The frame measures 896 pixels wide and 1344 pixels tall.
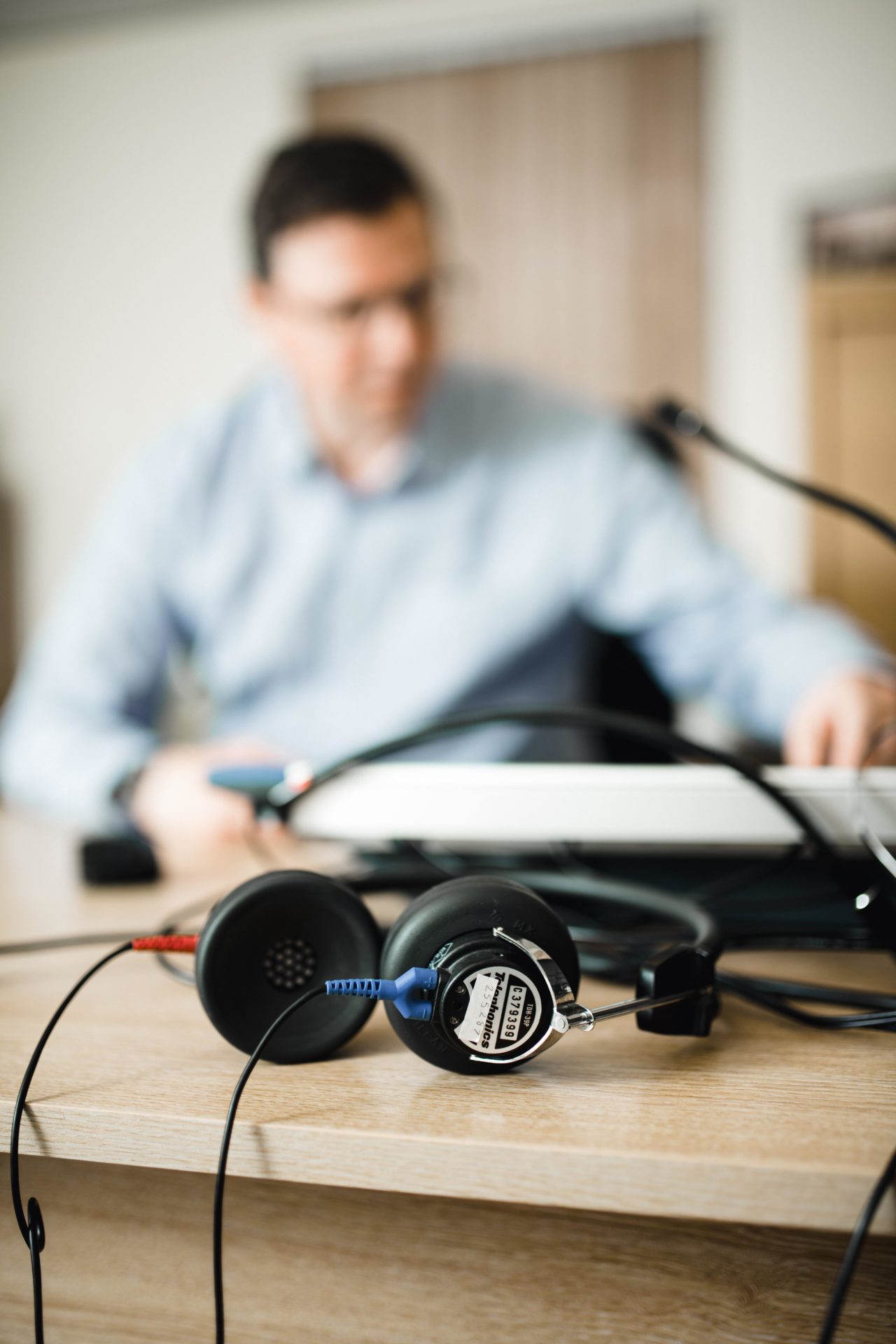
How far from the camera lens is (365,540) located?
4.25ft

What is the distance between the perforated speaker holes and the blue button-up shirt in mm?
854

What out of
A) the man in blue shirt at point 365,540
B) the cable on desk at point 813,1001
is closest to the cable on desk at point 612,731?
the cable on desk at point 813,1001

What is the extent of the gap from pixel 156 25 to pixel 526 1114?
3283 mm

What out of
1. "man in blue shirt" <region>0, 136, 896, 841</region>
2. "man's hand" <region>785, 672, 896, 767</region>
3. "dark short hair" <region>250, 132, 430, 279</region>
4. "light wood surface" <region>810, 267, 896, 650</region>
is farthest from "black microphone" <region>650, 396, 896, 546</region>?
"light wood surface" <region>810, 267, 896, 650</region>

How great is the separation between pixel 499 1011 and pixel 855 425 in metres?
2.03

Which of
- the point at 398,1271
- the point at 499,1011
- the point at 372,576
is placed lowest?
the point at 398,1271

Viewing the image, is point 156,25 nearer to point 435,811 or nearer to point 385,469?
point 385,469

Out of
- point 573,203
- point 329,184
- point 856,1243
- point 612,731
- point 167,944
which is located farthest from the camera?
point 573,203

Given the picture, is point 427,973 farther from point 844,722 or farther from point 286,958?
point 844,722

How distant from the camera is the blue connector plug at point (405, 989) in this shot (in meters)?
0.31

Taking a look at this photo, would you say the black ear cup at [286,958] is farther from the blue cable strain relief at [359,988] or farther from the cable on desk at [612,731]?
the cable on desk at [612,731]

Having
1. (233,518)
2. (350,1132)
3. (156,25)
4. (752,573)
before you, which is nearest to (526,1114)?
(350,1132)

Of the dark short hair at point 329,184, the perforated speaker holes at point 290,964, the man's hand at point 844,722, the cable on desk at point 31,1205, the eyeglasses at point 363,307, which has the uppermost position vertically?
the dark short hair at point 329,184

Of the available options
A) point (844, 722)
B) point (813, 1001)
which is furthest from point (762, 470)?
point (813, 1001)
